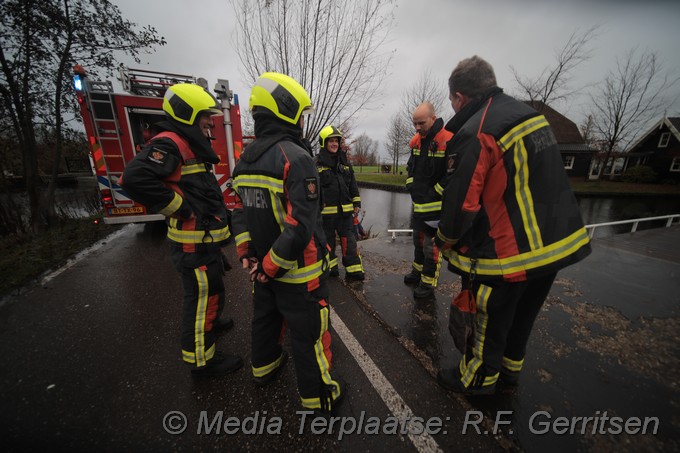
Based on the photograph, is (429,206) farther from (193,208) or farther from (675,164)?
(675,164)

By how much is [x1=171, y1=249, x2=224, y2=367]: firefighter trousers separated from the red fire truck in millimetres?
3967

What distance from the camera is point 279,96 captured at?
157 cm

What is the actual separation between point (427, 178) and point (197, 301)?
2.72 meters

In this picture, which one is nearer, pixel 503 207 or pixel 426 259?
pixel 503 207

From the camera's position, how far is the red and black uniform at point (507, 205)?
153cm

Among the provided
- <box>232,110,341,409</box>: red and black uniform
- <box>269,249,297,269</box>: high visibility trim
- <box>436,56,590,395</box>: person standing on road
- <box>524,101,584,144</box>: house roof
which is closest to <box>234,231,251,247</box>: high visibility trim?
<box>232,110,341,409</box>: red and black uniform

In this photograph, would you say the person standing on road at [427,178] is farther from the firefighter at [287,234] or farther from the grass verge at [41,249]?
the grass verge at [41,249]

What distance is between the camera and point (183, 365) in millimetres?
2332

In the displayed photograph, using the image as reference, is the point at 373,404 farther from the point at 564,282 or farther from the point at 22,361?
the point at 564,282

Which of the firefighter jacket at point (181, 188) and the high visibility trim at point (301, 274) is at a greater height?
the firefighter jacket at point (181, 188)

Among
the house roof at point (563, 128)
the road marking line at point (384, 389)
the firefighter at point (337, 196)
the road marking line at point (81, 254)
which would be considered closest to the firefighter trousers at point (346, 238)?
the firefighter at point (337, 196)

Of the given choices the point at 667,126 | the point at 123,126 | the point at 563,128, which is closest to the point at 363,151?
the point at 563,128

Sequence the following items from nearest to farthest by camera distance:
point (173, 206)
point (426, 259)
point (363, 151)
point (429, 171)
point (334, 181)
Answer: point (173, 206) < point (429, 171) < point (426, 259) < point (334, 181) < point (363, 151)

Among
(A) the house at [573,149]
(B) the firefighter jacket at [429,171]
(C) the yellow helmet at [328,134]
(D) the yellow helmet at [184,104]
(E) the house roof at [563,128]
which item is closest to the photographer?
(D) the yellow helmet at [184,104]
